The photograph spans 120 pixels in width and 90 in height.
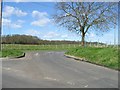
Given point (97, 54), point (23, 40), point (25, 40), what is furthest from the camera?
point (25, 40)

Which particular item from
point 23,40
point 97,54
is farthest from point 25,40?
point 97,54

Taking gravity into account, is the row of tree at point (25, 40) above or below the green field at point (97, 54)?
above

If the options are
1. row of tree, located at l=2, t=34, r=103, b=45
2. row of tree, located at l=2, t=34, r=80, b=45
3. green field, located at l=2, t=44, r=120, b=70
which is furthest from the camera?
row of tree, located at l=2, t=34, r=80, b=45

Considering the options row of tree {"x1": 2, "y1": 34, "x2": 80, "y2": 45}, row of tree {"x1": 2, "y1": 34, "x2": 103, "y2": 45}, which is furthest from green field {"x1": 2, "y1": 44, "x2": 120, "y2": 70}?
row of tree {"x1": 2, "y1": 34, "x2": 80, "y2": 45}

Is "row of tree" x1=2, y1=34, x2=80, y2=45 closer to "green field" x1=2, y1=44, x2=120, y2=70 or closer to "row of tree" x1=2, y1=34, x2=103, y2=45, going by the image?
"row of tree" x1=2, y1=34, x2=103, y2=45

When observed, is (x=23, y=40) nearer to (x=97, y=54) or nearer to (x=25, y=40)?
(x=25, y=40)

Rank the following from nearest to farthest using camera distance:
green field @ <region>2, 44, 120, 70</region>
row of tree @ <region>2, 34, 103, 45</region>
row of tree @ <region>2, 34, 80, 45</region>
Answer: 1. green field @ <region>2, 44, 120, 70</region>
2. row of tree @ <region>2, 34, 103, 45</region>
3. row of tree @ <region>2, 34, 80, 45</region>

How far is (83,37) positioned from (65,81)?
3457 cm

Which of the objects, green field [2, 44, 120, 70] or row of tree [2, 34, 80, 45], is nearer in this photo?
green field [2, 44, 120, 70]

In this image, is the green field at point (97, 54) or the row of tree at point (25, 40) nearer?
the green field at point (97, 54)

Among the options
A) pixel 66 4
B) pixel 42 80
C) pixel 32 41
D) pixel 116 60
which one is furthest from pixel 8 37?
pixel 42 80

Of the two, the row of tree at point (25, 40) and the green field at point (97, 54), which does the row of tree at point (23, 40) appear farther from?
the green field at point (97, 54)

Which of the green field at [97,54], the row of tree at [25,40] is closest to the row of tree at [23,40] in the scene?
the row of tree at [25,40]

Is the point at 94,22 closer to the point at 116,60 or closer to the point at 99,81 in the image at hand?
the point at 116,60
